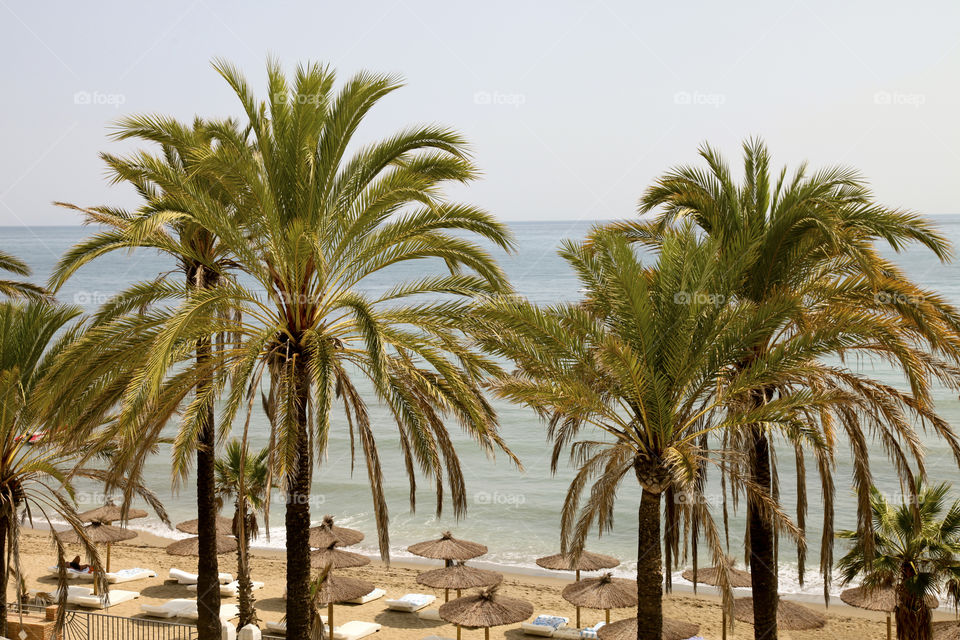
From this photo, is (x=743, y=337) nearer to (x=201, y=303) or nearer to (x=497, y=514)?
(x=201, y=303)

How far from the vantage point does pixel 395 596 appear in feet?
77.8

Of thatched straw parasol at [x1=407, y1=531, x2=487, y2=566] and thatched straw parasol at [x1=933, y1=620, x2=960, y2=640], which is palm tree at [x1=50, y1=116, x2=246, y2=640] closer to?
thatched straw parasol at [x1=407, y1=531, x2=487, y2=566]

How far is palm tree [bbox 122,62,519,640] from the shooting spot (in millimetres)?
10844

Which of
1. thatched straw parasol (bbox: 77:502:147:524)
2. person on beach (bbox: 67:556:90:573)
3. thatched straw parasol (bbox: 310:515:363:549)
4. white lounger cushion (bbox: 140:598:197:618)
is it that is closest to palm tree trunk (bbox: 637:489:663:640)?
thatched straw parasol (bbox: 310:515:363:549)

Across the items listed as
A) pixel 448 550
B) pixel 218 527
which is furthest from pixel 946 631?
pixel 218 527

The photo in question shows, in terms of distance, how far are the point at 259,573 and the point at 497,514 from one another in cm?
1209

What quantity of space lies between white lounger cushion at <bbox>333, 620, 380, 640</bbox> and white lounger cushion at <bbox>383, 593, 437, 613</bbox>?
1.38 metres

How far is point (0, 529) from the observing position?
1390 centimetres

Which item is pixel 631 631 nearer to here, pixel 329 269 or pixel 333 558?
pixel 333 558

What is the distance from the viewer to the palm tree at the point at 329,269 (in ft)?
35.6

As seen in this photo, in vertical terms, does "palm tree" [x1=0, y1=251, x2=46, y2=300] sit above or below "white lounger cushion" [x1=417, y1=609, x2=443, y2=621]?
above

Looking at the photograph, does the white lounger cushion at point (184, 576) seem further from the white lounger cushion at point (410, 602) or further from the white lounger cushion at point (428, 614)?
the white lounger cushion at point (428, 614)

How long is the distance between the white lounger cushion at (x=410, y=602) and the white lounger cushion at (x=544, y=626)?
289cm

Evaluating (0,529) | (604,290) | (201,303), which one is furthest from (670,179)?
(0,529)
